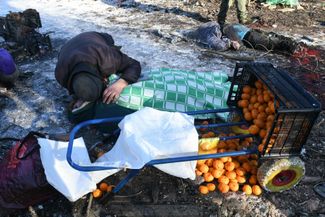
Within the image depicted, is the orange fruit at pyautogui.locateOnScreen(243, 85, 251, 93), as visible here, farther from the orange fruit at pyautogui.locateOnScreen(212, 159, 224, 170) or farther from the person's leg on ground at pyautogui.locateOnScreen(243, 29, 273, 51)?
the person's leg on ground at pyautogui.locateOnScreen(243, 29, 273, 51)

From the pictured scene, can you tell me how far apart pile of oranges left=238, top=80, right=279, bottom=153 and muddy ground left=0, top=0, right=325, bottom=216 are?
0.72 metres

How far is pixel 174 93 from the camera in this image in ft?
13.9

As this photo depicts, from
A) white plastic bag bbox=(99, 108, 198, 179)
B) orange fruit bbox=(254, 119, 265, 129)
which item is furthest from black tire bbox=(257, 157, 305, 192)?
white plastic bag bbox=(99, 108, 198, 179)

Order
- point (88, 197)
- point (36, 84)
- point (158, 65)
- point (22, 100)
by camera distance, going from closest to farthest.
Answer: point (88, 197) → point (22, 100) → point (36, 84) → point (158, 65)

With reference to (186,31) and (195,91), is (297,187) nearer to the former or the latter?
(195,91)

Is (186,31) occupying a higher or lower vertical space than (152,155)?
lower

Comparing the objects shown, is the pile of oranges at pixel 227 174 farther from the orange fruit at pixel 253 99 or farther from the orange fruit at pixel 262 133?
the orange fruit at pixel 253 99

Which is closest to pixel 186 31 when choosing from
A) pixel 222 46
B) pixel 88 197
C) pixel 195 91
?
pixel 222 46

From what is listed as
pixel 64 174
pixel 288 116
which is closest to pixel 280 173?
pixel 288 116

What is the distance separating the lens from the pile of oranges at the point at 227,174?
3.28 meters

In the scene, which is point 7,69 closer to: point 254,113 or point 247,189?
point 254,113

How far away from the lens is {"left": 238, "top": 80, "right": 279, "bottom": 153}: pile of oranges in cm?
299

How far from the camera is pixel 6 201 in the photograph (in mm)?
2916

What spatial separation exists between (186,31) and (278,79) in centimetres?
485
